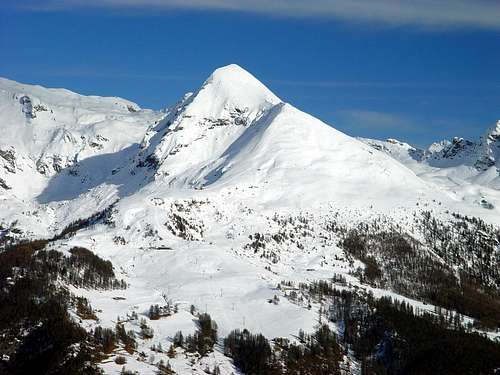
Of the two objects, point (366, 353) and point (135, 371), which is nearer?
point (135, 371)

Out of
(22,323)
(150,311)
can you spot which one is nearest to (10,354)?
(22,323)

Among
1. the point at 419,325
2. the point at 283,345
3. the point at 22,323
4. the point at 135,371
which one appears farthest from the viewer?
the point at 419,325

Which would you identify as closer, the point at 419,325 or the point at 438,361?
the point at 438,361

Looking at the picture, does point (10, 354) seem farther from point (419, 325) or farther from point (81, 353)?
point (419, 325)

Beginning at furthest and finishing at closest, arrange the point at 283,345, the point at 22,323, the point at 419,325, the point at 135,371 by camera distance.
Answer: the point at 419,325
the point at 283,345
the point at 22,323
the point at 135,371

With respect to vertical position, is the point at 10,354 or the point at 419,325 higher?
the point at 419,325

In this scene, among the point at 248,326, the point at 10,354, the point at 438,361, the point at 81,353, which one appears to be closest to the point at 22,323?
the point at 10,354

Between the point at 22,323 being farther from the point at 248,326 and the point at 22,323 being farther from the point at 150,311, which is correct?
the point at 248,326

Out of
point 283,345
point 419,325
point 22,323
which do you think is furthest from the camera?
point 419,325
